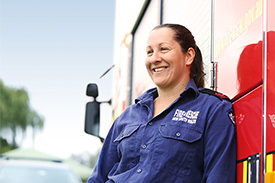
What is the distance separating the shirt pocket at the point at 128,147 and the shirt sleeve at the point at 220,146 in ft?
1.04

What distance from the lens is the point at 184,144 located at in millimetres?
1711

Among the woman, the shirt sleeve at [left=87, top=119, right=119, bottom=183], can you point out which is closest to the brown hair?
the woman

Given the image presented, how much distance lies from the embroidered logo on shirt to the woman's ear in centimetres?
25

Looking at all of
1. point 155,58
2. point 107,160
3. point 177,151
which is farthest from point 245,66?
point 107,160

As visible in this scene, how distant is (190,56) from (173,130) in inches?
14.8

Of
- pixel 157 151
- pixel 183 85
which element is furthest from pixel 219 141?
pixel 183 85

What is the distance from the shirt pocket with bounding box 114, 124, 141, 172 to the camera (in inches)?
74.0

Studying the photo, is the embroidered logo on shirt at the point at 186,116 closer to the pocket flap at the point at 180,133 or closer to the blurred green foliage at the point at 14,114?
the pocket flap at the point at 180,133

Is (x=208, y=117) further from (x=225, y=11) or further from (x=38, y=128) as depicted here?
(x=38, y=128)

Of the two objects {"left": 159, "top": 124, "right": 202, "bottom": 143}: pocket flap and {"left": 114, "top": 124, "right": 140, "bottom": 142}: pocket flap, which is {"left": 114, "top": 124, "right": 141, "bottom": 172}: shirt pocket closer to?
{"left": 114, "top": 124, "right": 140, "bottom": 142}: pocket flap

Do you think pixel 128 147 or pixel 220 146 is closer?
pixel 220 146

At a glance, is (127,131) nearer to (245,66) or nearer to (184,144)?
(184,144)

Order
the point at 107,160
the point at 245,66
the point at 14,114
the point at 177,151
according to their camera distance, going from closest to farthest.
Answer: the point at 245,66 < the point at 177,151 < the point at 107,160 < the point at 14,114

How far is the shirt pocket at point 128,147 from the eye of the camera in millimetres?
1881
